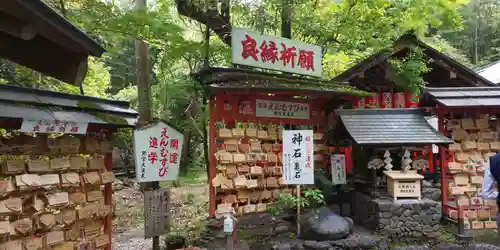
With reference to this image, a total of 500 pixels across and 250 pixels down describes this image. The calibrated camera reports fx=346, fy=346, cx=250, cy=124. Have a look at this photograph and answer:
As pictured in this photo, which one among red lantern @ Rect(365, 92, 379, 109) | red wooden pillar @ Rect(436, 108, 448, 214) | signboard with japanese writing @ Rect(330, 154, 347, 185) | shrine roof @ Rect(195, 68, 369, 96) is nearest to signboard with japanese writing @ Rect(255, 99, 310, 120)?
shrine roof @ Rect(195, 68, 369, 96)

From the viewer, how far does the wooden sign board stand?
21.8 ft

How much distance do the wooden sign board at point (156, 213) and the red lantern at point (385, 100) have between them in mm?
9790

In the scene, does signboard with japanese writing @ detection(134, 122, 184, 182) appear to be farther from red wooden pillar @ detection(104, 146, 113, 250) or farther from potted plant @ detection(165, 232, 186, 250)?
potted plant @ detection(165, 232, 186, 250)

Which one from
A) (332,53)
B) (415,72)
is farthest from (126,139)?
(415,72)

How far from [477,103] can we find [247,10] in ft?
21.1

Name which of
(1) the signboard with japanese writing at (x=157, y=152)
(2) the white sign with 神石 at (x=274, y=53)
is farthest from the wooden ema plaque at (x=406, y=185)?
(1) the signboard with japanese writing at (x=157, y=152)

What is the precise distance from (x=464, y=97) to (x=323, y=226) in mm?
5084

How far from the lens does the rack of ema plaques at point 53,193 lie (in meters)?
4.73

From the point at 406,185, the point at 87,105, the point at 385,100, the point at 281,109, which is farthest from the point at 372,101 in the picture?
the point at 87,105

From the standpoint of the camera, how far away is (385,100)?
1360 cm

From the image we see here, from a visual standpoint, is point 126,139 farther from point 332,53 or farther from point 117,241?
point 332,53

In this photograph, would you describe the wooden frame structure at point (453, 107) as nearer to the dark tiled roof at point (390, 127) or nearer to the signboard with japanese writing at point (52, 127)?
the dark tiled roof at point (390, 127)

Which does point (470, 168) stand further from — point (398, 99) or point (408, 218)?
point (398, 99)

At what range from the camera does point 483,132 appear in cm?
920
